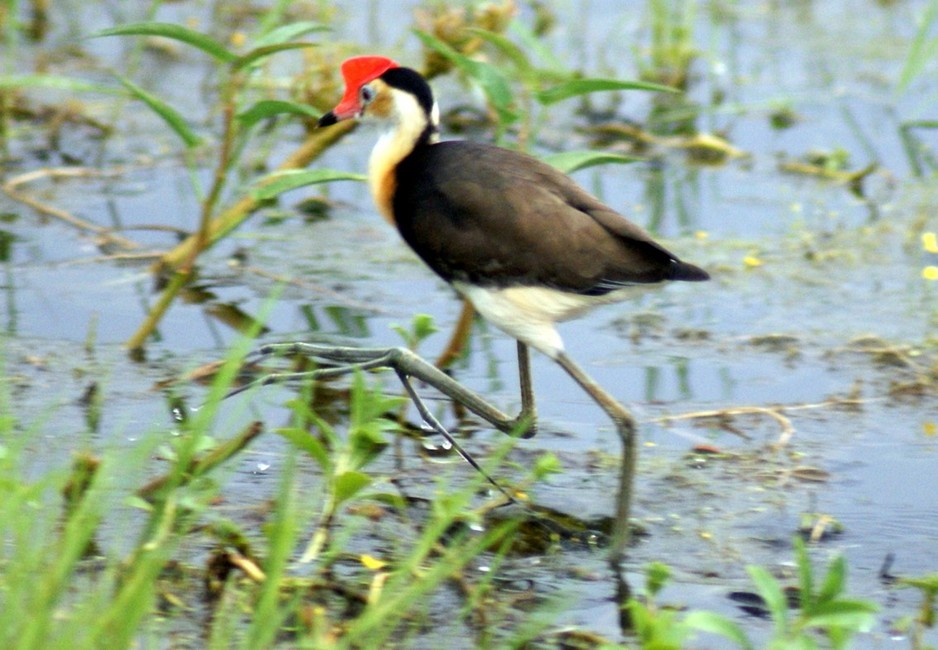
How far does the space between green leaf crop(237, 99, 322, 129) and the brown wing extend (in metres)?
0.47

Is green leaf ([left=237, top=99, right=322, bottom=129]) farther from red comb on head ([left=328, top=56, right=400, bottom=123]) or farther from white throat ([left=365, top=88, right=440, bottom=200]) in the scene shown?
white throat ([left=365, top=88, right=440, bottom=200])

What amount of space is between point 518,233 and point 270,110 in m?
0.90

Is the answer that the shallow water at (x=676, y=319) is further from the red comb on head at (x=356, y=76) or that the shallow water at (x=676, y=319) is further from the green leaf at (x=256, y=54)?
the green leaf at (x=256, y=54)

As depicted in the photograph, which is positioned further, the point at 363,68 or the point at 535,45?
the point at 535,45

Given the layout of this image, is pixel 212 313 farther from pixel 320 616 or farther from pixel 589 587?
pixel 320 616

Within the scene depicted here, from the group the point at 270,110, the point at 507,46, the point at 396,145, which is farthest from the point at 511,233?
the point at 507,46

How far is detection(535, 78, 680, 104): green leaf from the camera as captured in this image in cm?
427

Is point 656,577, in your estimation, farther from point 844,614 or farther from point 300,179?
point 300,179

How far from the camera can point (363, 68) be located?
410cm

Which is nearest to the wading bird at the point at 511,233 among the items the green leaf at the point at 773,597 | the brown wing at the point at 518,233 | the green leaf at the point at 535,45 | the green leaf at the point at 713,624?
the brown wing at the point at 518,233

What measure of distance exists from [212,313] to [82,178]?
4.64 ft

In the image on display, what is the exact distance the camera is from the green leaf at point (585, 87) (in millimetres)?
4266

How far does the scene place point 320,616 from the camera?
114 inches

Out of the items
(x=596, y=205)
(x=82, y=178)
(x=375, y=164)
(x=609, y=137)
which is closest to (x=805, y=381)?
(x=596, y=205)
